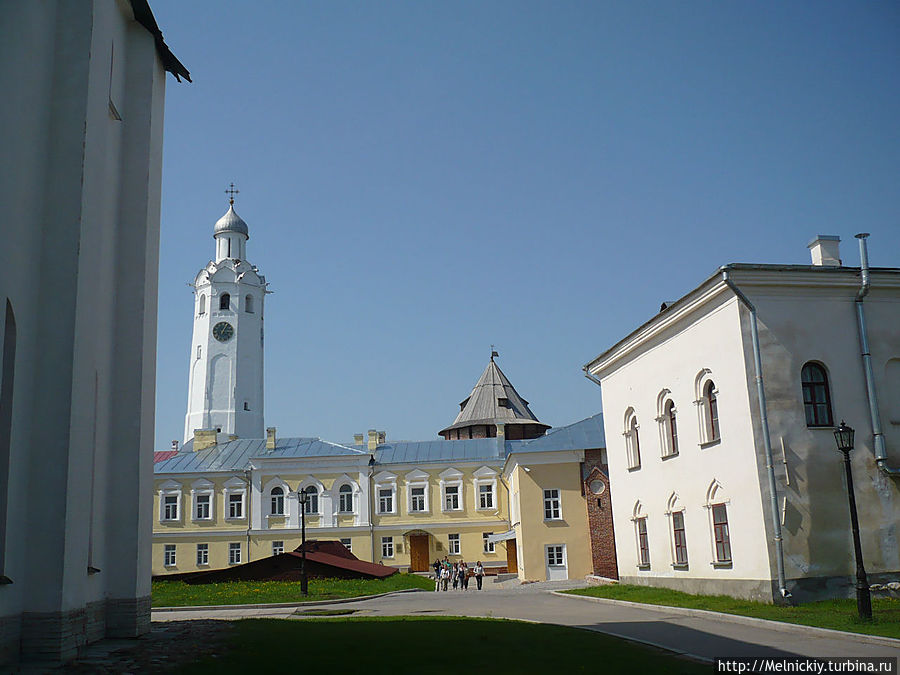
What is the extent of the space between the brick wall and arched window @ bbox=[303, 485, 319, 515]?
19830mm

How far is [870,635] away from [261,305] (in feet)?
235

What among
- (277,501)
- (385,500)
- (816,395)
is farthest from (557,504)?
(816,395)

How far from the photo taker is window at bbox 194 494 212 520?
175 feet

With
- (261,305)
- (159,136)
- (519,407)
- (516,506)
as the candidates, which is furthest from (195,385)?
(159,136)

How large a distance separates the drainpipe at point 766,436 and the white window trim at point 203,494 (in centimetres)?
4114

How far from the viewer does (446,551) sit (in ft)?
172

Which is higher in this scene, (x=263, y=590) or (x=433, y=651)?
(x=433, y=651)

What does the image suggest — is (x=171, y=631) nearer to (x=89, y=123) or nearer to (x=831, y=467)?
(x=89, y=123)

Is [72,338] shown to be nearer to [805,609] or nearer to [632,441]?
[805,609]

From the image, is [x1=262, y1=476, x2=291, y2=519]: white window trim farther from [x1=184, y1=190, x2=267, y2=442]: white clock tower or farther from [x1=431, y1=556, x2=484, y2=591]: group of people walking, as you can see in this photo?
[x1=184, y1=190, x2=267, y2=442]: white clock tower

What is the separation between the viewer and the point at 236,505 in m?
53.3

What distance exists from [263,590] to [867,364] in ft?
66.3

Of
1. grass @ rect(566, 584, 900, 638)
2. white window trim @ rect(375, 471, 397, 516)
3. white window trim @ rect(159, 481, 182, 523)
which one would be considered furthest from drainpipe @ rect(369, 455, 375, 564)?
grass @ rect(566, 584, 900, 638)

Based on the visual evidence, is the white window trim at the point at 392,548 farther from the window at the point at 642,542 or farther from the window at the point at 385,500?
the window at the point at 642,542
